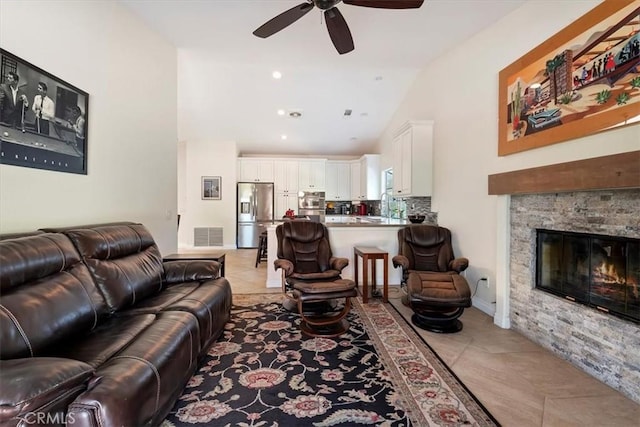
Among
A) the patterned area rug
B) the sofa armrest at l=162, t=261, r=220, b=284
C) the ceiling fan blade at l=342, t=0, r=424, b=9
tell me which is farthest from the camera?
the sofa armrest at l=162, t=261, r=220, b=284

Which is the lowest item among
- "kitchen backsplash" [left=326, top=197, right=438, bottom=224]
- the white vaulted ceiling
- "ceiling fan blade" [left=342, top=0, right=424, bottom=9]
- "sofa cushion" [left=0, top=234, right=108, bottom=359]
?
"sofa cushion" [left=0, top=234, right=108, bottom=359]

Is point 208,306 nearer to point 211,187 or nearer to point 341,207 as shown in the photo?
point 211,187

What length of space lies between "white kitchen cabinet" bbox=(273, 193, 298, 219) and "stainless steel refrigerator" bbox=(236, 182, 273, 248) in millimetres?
380

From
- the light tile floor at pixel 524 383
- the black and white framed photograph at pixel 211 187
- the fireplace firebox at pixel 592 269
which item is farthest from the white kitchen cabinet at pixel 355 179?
the fireplace firebox at pixel 592 269

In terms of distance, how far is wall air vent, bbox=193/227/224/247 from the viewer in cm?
723

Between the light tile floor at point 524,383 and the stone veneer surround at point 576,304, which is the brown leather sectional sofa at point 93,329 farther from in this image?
the stone veneer surround at point 576,304

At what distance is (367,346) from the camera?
8.08ft

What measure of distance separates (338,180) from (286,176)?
1.45 m

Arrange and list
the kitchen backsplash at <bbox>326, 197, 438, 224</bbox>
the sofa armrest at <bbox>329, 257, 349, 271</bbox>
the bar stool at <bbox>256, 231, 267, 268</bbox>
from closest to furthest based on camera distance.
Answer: the sofa armrest at <bbox>329, 257, 349, 271</bbox> → the kitchen backsplash at <bbox>326, 197, 438, 224</bbox> → the bar stool at <bbox>256, 231, 267, 268</bbox>

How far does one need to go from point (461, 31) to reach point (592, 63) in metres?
1.67

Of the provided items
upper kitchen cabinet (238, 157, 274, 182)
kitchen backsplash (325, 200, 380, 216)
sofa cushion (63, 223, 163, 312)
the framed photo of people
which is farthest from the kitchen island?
kitchen backsplash (325, 200, 380, 216)

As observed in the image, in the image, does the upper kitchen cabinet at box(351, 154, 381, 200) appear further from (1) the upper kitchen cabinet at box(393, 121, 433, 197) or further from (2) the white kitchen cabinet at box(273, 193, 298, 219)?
(1) the upper kitchen cabinet at box(393, 121, 433, 197)

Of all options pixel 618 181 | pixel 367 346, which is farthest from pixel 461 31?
pixel 367 346

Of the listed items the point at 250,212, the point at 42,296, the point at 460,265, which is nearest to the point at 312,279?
the point at 460,265
